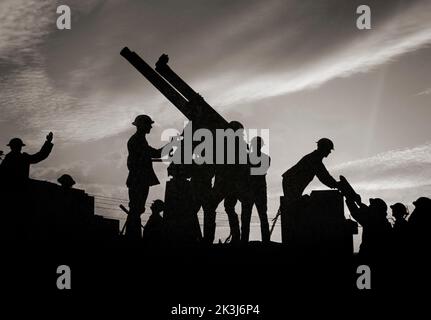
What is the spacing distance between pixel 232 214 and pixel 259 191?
0.77 meters

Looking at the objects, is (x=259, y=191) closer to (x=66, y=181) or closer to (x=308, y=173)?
(x=308, y=173)

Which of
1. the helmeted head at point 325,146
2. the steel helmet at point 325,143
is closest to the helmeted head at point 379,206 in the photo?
the helmeted head at point 325,146

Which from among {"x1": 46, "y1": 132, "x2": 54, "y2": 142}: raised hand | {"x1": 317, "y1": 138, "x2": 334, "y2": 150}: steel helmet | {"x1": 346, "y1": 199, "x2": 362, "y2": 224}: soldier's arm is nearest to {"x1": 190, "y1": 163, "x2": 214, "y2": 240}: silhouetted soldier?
{"x1": 317, "y1": 138, "x2": 334, "y2": 150}: steel helmet

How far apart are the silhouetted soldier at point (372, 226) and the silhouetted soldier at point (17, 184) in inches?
246

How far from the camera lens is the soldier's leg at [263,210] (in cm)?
838

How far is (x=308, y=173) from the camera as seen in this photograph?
28.6 ft

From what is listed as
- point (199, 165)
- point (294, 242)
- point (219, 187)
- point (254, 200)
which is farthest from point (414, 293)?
point (199, 165)

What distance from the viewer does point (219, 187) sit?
8828 mm

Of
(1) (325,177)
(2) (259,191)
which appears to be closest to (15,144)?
(2) (259,191)

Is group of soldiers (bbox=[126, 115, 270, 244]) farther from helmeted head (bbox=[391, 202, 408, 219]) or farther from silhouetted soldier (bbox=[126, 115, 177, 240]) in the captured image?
helmeted head (bbox=[391, 202, 408, 219])

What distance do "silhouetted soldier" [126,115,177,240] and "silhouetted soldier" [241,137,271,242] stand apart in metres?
1.97

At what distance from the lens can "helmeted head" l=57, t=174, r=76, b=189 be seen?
1035 cm

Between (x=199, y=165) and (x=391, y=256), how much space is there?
4.05 metres
